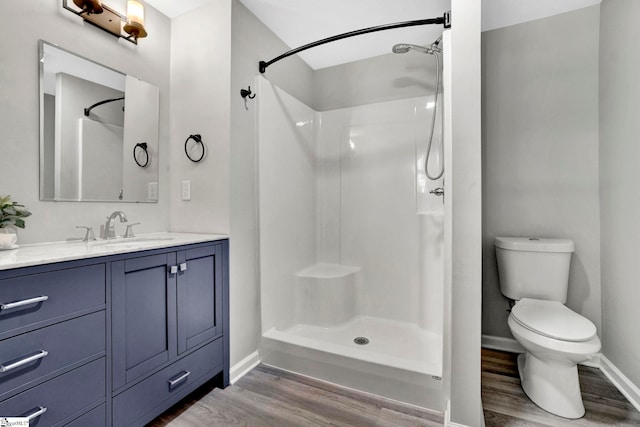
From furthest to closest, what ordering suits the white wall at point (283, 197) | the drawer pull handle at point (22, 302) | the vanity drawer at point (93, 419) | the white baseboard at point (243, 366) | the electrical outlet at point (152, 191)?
the white wall at point (283, 197)
the electrical outlet at point (152, 191)
the white baseboard at point (243, 366)
the vanity drawer at point (93, 419)
the drawer pull handle at point (22, 302)

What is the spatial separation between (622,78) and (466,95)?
121cm

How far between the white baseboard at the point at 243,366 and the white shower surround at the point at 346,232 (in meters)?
0.06

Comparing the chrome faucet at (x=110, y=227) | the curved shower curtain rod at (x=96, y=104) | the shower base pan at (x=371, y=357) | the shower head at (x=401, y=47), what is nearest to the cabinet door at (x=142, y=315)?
the chrome faucet at (x=110, y=227)

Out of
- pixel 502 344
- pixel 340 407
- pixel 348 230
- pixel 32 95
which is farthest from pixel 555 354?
pixel 32 95

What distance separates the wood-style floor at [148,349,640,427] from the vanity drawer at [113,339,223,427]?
0.52ft

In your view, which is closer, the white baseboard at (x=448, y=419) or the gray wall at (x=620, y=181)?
the white baseboard at (x=448, y=419)

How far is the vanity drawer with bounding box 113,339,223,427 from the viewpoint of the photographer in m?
1.28

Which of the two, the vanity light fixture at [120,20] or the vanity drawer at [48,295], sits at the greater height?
the vanity light fixture at [120,20]

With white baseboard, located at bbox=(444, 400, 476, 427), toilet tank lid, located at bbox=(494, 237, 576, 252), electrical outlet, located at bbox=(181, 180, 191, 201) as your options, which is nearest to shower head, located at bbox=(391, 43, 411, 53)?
toilet tank lid, located at bbox=(494, 237, 576, 252)

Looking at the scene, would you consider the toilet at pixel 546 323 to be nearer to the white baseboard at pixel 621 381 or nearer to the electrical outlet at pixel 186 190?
the white baseboard at pixel 621 381

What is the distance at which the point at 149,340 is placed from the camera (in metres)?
1.38

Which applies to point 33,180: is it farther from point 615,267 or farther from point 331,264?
point 615,267

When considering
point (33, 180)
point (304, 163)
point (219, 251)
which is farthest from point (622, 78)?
point (33, 180)

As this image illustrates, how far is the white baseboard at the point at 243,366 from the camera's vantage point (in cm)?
187
